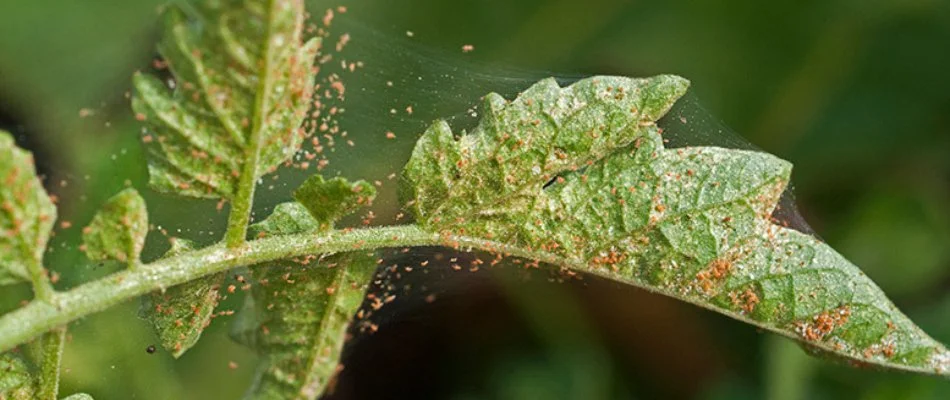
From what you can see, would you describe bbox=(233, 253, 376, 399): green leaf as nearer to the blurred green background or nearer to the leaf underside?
the leaf underside

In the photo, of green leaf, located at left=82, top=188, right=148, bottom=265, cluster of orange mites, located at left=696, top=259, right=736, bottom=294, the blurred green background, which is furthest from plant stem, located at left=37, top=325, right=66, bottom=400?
cluster of orange mites, located at left=696, top=259, right=736, bottom=294

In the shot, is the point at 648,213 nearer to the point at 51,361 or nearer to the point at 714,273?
the point at 714,273

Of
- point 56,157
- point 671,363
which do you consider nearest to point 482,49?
Result: point 671,363

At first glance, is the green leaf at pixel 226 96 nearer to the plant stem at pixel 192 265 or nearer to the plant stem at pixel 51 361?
A: the plant stem at pixel 192 265

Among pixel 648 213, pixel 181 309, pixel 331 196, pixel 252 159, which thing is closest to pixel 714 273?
pixel 648 213

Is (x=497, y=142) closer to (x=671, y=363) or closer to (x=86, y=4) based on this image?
(x=671, y=363)
